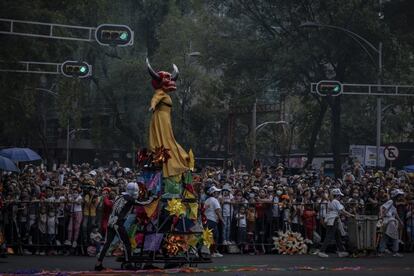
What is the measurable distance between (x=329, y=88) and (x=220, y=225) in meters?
11.4

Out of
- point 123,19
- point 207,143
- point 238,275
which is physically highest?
point 123,19

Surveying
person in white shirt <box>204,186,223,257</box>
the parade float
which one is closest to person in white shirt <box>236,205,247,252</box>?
person in white shirt <box>204,186,223,257</box>

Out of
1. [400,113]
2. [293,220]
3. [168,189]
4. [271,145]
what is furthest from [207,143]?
[168,189]

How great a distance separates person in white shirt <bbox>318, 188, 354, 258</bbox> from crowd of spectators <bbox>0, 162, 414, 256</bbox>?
1.58 ft

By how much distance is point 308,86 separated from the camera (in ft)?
130

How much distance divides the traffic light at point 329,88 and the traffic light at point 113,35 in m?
8.98

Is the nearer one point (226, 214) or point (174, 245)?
point (174, 245)

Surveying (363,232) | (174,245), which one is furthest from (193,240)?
(363,232)

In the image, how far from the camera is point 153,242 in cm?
1541

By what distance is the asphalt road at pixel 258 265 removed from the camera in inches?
615

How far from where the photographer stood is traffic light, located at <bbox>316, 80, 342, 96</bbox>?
102 ft

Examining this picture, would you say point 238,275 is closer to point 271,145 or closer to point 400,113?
point 400,113

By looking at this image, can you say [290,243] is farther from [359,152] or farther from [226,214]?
[359,152]

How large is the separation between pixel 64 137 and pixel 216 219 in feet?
177
